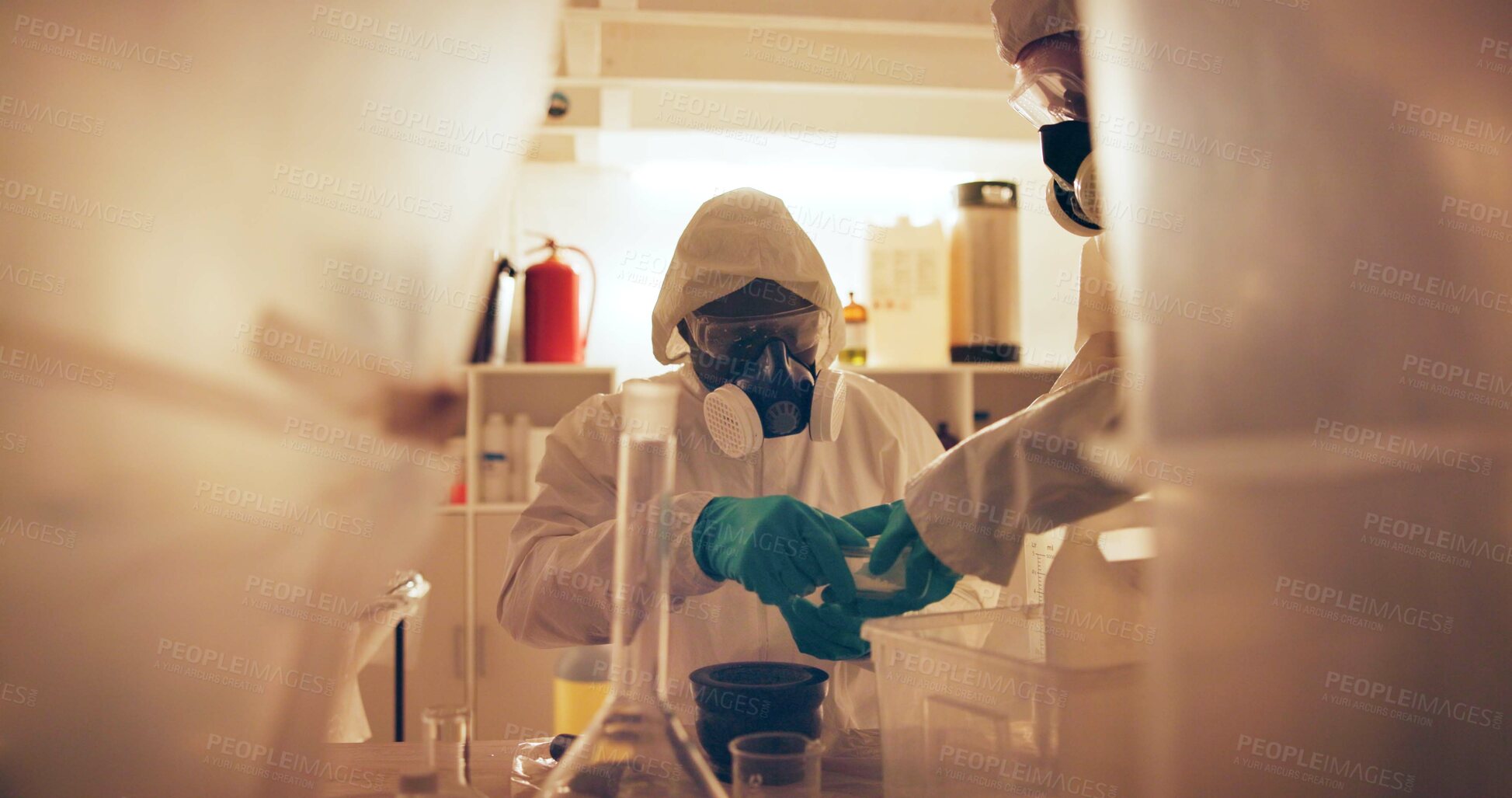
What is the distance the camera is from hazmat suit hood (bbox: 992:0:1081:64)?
2.98 feet

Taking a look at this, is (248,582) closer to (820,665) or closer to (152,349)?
(152,349)

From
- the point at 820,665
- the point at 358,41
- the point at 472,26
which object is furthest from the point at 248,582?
the point at 820,665

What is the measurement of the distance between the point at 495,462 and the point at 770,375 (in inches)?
64.4

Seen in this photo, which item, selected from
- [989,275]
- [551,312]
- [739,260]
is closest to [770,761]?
[739,260]

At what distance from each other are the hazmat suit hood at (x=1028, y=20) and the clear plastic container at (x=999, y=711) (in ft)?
1.94

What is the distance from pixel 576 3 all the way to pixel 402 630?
193cm

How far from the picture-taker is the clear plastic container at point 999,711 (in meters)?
0.57

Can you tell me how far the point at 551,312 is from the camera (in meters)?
2.80

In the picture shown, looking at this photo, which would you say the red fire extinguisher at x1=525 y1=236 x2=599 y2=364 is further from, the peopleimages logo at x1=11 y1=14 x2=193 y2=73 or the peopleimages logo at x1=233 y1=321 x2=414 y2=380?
the peopleimages logo at x1=11 y1=14 x2=193 y2=73

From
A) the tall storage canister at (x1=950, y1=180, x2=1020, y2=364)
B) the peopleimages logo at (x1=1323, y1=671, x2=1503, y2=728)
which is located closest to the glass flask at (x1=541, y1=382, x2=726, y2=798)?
the peopleimages logo at (x1=1323, y1=671, x2=1503, y2=728)

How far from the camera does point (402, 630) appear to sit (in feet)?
5.85

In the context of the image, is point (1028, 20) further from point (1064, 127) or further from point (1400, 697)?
point (1400, 697)

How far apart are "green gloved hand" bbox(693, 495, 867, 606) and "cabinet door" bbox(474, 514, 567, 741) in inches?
70.4

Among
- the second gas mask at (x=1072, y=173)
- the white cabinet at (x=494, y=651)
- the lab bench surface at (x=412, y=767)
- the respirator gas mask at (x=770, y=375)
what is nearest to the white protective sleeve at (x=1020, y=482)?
the second gas mask at (x=1072, y=173)
